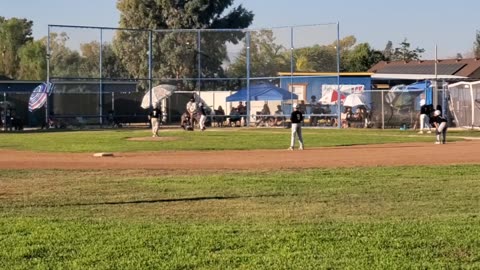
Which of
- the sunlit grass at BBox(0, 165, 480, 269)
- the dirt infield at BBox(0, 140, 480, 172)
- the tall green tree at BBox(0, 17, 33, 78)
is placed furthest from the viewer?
the tall green tree at BBox(0, 17, 33, 78)

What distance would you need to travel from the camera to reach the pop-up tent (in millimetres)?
50531

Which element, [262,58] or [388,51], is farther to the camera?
[388,51]

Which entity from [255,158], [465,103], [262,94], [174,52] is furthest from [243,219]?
[174,52]

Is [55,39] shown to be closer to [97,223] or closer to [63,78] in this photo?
[63,78]

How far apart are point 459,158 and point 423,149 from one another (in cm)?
391

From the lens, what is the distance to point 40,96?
4838 centimetres

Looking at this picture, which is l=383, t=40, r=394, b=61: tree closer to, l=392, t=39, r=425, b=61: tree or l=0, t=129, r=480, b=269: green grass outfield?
l=392, t=39, r=425, b=61: tree

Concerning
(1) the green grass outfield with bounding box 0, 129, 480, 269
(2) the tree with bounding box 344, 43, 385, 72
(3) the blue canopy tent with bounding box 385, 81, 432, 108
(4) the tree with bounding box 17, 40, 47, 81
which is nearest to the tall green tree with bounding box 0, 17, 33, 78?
(4) the tree with bounding box 17, 40, 47, 81

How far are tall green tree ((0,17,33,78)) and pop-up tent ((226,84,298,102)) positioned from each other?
160ft

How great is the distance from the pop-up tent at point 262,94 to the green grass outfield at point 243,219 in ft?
103

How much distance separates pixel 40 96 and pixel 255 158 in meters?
28.3

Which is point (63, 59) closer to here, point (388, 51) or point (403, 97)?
point (403, 97)

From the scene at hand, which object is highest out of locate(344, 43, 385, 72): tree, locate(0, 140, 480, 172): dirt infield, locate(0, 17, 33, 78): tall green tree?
locate(0, 17, 33, 78): tall green tree

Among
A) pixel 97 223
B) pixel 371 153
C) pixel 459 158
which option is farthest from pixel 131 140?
pixel 97 223
